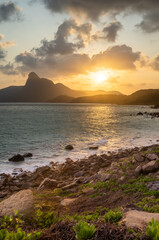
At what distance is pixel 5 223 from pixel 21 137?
3028 centimetres

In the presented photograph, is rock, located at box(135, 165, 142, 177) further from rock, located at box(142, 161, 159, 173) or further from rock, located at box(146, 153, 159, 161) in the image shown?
rock, located at box(146, 153, 159, 161)

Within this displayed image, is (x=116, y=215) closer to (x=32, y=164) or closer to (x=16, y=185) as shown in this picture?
(x=16, y=185)

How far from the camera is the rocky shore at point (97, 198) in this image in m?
4.37

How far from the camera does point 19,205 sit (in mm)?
6574

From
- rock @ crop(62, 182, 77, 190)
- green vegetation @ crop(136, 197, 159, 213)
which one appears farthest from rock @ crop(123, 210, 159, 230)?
rock @ crop(62, 182, 77, 190)

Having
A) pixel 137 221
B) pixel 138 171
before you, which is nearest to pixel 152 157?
pixel 138 171

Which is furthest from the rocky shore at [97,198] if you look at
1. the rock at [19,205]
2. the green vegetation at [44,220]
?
the green vegetation at [44,220]

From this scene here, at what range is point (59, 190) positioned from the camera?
11.1 metres

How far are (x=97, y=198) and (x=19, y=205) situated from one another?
401 centimetres

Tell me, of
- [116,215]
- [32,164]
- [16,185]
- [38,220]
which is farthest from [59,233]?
[32,164]

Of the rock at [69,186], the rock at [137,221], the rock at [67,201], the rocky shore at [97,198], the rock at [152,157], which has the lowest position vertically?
the rock at [69,186]

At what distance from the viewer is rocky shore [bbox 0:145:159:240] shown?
437cm

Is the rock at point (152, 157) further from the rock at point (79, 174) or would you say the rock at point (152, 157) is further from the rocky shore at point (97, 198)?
the rock at point (79, 174)

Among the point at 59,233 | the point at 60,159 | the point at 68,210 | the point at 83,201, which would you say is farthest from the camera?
the point at 60,159
